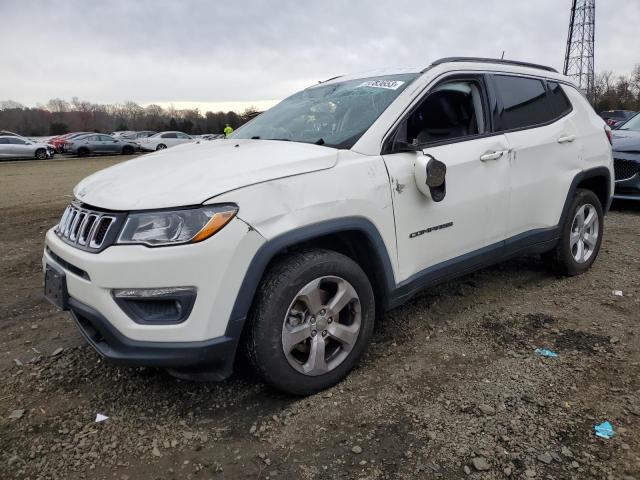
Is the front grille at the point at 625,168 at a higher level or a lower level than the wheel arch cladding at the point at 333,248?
lower

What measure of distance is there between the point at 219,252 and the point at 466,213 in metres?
1.71

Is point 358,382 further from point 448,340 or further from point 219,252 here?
point 219,252

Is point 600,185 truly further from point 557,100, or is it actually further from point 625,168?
point 625,168

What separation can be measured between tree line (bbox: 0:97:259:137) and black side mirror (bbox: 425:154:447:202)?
5917cm

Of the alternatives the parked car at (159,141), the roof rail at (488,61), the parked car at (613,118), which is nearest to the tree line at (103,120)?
the parked car at (159,141)

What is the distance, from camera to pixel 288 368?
2465 millimetres

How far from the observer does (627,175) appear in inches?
278

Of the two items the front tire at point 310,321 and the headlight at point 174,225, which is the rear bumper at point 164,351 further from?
the headlight at point 174,225

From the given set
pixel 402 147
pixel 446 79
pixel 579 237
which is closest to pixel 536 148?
pixel 446 79

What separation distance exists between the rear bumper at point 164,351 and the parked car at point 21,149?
25811mm

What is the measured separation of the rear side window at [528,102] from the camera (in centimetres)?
356

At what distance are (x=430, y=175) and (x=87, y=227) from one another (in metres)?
1.83

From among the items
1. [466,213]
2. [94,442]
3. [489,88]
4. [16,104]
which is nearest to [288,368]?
[94,442]

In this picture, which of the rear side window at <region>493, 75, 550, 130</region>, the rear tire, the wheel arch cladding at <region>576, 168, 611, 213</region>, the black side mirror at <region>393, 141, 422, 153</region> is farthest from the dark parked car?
the black side mirror at <region>393, 141, 422, 153</region>
